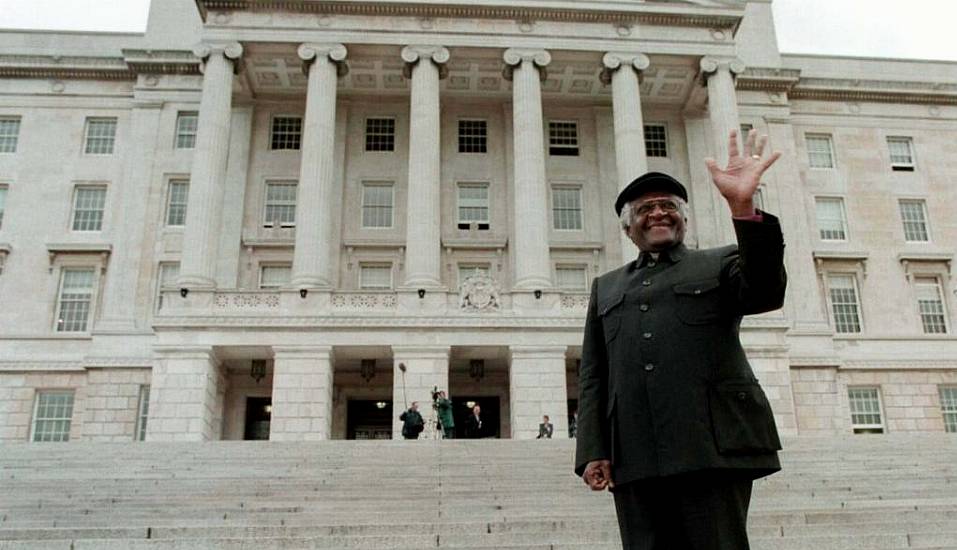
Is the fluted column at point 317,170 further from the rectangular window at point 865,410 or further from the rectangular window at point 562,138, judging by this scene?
the rectangular window at point 865,410

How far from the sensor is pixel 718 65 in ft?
111

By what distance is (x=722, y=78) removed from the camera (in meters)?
33.9

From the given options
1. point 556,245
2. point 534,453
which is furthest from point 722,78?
point 534,453

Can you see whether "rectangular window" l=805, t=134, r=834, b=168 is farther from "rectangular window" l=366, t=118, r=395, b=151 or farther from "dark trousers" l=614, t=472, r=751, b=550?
"dark trousers" l=614, t=472, r=751, b=550

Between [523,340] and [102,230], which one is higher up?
[102,230]

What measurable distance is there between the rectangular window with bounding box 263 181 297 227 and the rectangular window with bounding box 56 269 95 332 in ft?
25.7

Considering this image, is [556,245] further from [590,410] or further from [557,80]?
[590,410]

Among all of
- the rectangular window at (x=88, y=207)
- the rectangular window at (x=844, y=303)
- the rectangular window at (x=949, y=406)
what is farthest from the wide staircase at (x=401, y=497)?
the rectangular window at (x=88, y=207)

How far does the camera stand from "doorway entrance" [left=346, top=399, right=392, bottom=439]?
3306 cm

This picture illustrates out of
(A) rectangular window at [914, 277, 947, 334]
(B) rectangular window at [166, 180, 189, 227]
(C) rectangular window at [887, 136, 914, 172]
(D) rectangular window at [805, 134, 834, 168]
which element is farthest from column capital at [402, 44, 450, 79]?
(A) rectangular window at [914, 277, 947, 334]

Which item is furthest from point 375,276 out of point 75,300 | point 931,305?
point 931,305

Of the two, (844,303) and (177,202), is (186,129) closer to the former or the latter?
(177,202)

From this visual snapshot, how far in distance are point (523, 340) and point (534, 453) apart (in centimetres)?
1085

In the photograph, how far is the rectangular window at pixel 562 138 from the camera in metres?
37.6
